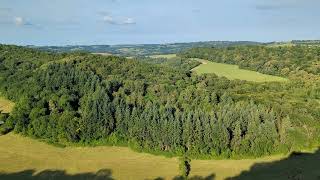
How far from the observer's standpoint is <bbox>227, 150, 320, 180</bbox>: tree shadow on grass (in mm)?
82562

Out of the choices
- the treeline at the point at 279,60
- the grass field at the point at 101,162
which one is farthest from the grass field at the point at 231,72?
the grass field at the point at 101,162

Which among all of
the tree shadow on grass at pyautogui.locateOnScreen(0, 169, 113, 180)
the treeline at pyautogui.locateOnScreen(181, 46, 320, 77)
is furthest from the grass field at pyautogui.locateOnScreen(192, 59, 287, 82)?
the tree shadow on grass at pyautogui.locateOnScreen(0, 169, 113, 180)

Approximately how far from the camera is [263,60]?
186375 millimetres

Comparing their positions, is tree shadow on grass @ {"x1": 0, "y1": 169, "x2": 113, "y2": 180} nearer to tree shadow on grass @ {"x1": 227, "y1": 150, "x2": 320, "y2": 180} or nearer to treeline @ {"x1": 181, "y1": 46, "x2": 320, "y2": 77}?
tree shadow on grass @ {"x1": 227, "y1": 150, "x2": 320, "y2": 180}

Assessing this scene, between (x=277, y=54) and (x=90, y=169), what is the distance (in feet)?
404

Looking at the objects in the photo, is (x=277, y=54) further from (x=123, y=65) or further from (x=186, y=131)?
(x=186, y=131)

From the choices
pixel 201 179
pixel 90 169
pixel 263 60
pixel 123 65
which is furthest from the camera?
pixel 263 60

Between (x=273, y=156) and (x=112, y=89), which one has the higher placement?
(x=112, y=89)

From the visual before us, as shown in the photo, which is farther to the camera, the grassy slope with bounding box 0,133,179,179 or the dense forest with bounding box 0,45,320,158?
the dense forest with bounding box 0,45,320,158

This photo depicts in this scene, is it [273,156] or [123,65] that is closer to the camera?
[273,156]

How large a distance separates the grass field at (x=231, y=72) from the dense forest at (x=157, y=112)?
16141mm

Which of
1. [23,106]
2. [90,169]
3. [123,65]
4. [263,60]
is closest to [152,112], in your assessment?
[90,169]

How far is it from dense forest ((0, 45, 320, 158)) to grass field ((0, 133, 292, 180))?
2.93 meters

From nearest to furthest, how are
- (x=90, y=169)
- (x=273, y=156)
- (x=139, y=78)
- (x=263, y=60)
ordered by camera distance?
(x=90, y=169)
(x=273, y=156)
(x=139, y=78)
(x=263, y=60)
